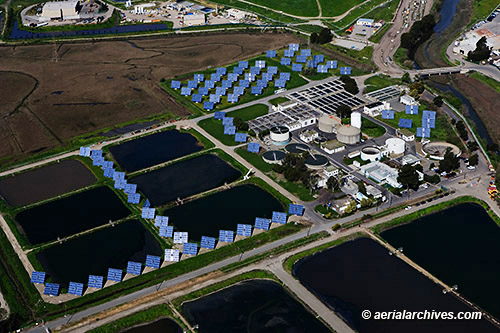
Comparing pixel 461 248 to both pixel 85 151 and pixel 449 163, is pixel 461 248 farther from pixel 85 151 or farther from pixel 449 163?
pixel 85 151

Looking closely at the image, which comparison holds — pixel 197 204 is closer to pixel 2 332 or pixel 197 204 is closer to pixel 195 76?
pixel 2 332

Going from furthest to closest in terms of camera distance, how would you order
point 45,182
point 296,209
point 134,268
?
point 45,182 < point 296,209 < point 134,268

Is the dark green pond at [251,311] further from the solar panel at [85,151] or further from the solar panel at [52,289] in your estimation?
the solar panel at [85,151]

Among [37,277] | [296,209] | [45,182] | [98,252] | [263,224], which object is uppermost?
[296,209]

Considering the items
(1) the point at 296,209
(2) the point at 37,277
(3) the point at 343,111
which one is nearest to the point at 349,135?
(3) the point at 343,111

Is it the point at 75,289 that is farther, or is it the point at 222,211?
the point at 222,211

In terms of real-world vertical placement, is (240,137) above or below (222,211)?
above

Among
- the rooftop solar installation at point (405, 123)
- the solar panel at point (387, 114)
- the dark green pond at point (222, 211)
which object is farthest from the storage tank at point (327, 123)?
the dark green pond at point (222, 211)
